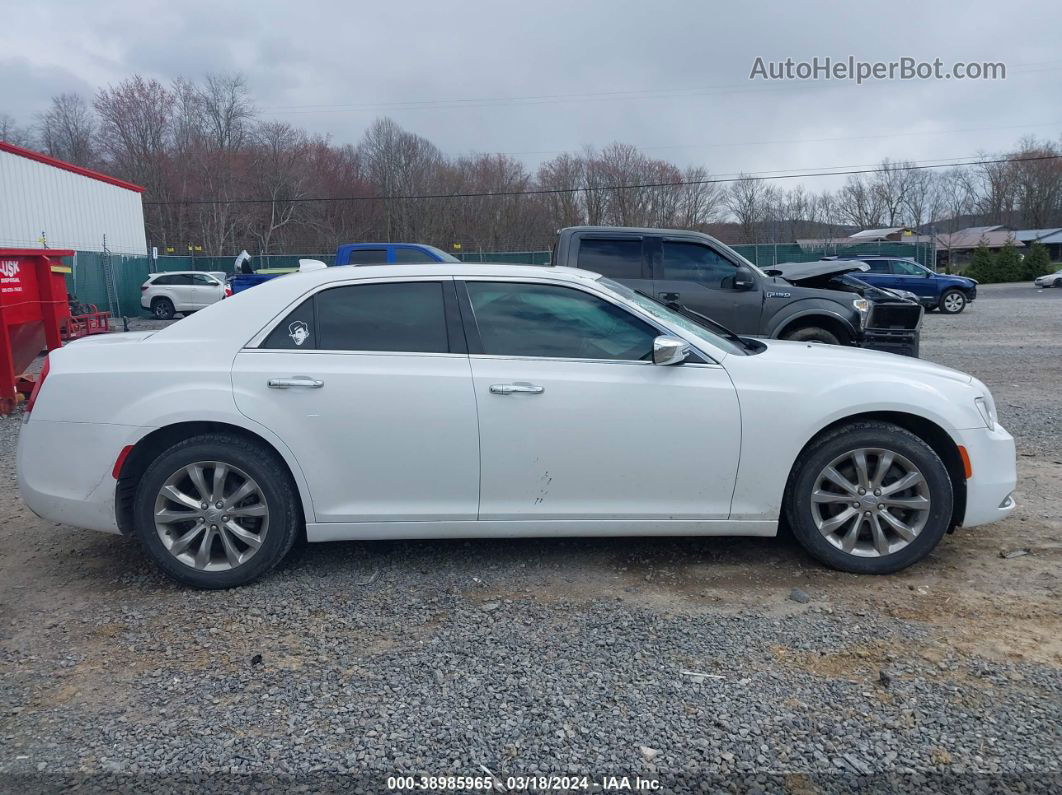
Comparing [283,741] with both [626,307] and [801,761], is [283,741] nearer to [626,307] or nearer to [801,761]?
[801,761]

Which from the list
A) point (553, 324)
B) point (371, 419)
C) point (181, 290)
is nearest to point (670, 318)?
point (553, 324)

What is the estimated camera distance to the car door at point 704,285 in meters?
9.25

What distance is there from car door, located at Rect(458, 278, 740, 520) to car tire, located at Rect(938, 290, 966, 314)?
24089mm

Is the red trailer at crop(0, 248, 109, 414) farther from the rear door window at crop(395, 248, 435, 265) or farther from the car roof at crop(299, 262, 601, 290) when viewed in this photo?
the car roof at crop(299, 262, 601, 290)

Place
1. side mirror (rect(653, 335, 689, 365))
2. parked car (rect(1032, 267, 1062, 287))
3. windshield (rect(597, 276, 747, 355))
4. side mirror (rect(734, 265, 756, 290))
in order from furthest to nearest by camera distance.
A: parked car (rect(1032, 267, 1062, 287)) < side mirror (rect(734, 265, 756, 290)) < windshield (rect(597, 276, 747, 355)) < side mirror (rect(653, 335, 689, 365))

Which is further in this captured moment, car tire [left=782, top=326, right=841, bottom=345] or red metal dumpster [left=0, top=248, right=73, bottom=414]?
car tire [left=782, top=326, right=841, bottom=345]

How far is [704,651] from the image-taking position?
11.1 ft

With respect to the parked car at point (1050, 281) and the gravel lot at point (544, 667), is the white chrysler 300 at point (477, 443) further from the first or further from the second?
the parked car at point (1050, 281)

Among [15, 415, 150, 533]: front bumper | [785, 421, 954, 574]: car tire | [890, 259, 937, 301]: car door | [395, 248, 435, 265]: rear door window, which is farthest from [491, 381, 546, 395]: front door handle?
[890, 259, 937, 301]: car door

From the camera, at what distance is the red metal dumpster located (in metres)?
8.80

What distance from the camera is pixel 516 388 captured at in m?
3.99

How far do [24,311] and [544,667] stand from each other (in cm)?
856

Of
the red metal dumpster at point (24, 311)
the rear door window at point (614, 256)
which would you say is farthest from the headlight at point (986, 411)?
the red metal dumpster at point (24, 311)

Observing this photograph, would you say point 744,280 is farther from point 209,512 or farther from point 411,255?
point 209,512
